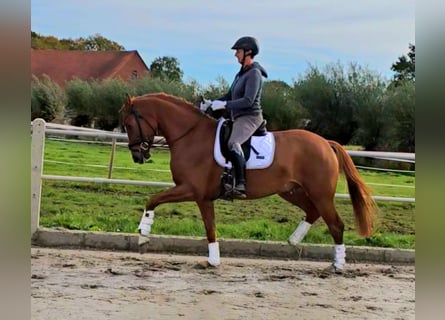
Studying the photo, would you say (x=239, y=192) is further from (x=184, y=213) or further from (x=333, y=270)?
(x=184, y=213)

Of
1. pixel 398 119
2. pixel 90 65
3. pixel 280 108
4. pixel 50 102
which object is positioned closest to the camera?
pixel 398 119

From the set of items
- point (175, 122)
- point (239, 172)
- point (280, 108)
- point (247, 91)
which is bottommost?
point (239, 172)

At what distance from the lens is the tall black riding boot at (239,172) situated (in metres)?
4.98

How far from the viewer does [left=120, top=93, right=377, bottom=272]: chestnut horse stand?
5129 mm

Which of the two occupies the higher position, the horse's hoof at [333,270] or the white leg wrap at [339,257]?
the white leg wrap at [339,257]

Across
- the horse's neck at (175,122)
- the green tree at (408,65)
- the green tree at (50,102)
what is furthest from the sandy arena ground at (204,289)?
the green tree at (50,102)

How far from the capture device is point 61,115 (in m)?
20.9

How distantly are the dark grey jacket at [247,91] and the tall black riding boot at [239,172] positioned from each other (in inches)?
15.5

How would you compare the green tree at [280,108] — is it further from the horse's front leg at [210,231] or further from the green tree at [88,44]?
the horse's front leg at [210,231]

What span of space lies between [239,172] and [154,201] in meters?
0.83

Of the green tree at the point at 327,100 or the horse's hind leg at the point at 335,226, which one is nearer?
the horse's hind leg at the point at 335,226

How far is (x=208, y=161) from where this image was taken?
16.8 feet

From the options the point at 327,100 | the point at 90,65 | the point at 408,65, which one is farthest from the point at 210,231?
the point at 90,65

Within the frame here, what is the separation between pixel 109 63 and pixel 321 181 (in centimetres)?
2629
